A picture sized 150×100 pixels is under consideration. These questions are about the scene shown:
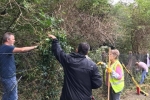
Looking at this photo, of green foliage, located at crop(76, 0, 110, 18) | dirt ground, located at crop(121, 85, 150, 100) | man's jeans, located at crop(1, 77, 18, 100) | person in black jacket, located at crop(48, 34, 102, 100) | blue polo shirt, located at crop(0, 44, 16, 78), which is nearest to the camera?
person in black jacket, located at crop(48, 34, 102, 100)

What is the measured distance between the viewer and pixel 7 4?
7082mm

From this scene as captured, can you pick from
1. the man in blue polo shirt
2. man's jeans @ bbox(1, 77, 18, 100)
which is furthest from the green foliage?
man's jeans @ bbox(1, 77, 18, 100)

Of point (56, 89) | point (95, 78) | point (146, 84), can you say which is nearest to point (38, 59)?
point (56, 89)

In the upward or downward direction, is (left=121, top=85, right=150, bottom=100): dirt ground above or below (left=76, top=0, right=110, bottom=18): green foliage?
below

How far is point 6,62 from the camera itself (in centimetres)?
570

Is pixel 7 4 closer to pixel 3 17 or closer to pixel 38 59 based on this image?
pixel 3 17

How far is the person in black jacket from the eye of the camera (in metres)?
5.08

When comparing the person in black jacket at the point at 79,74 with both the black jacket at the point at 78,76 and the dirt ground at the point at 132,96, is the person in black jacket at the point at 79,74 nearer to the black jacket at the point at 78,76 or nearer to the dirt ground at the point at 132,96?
the black jacket at the point at 78,76

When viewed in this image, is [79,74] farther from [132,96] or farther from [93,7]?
[93,7]

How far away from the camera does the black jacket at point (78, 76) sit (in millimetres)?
5086

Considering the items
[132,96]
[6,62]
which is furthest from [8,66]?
[132,96]

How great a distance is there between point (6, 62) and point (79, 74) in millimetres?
1592

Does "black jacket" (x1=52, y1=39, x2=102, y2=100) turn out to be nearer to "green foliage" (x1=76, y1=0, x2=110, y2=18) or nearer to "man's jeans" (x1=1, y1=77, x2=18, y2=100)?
"man's jeans" (x1=1, y1=77, x2=18, y2=100)

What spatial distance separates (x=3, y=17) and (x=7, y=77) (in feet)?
8.03
